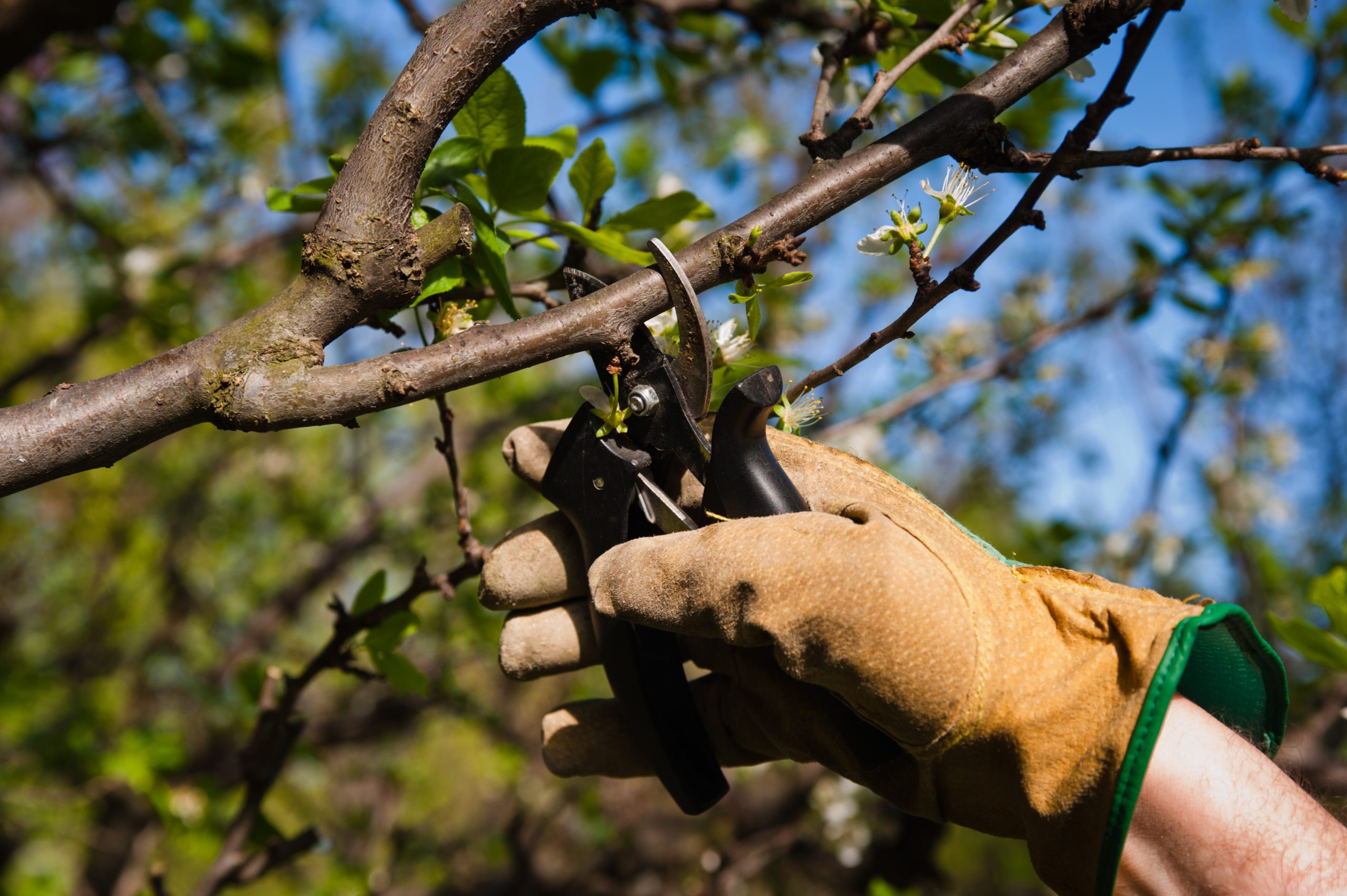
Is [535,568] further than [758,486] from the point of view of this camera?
Yes

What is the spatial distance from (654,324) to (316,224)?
0.50 metres

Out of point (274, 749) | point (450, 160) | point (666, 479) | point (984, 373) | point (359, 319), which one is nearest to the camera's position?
point (359, 319)

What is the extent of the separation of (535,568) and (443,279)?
45cm

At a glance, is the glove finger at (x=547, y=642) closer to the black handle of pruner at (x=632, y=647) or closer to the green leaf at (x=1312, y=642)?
the black handle of pruner at (x=632, y=647)

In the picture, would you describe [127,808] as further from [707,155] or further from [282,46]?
[707,155]

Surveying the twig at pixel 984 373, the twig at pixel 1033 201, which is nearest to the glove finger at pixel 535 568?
the twig at pixel 1033 201

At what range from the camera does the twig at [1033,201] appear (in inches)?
44.3

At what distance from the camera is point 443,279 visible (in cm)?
117

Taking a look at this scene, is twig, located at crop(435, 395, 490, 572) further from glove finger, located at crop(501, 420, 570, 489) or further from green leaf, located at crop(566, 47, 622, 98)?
green leaf, located at crop(566, 47, 622, 98)

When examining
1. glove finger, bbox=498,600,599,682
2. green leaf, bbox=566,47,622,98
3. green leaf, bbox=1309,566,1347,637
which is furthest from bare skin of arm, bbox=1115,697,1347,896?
green leaf, bbox=566,47,622,98

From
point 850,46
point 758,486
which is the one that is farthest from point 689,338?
point 850,46

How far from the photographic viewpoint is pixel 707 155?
6.04m

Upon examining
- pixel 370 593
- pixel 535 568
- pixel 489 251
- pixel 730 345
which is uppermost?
pixel 489 251

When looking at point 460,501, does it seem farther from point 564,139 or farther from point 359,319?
point 564,139
